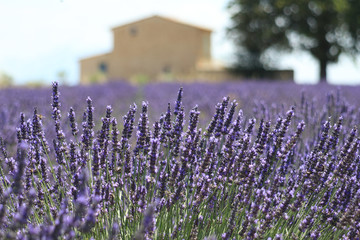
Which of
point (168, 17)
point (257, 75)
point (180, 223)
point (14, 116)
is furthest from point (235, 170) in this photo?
point (168, 17)

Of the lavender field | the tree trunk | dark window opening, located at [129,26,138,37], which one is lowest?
the lavender field

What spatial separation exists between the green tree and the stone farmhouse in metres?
2.63

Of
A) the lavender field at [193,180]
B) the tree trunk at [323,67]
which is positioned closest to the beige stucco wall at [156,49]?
the tree trunk at [323,67]

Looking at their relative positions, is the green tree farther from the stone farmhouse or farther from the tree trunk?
the stone farmhouse

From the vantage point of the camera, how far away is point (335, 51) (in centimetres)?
2652

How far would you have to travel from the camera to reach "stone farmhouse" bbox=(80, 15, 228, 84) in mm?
29500

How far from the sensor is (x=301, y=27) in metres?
26.6

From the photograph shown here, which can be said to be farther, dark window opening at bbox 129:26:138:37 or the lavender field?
dark window opening at bbox 129:26:138:37

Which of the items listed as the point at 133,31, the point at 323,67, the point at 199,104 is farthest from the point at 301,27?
the point at 199,104

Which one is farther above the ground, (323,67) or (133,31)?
(133,31)

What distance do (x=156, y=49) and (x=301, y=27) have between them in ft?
29.5

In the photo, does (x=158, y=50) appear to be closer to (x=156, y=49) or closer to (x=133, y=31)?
(x=156, y=49)

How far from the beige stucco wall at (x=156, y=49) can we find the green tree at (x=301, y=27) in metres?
2.91

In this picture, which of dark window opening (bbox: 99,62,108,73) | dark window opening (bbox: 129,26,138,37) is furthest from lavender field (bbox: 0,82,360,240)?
dark window opening (bbox: 99,62,108,73)
